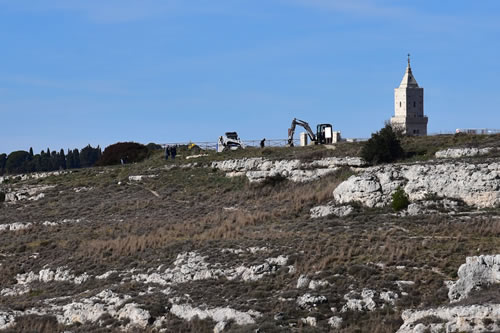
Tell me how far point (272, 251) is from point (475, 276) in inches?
465

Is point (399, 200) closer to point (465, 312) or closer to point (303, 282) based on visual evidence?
point (303, 282)

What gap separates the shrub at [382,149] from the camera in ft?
198

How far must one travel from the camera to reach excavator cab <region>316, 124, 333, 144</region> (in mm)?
76312

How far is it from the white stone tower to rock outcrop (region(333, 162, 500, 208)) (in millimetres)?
93977

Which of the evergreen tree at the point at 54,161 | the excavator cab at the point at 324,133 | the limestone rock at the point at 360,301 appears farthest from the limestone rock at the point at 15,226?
the evergreen tree at the point at 54,161

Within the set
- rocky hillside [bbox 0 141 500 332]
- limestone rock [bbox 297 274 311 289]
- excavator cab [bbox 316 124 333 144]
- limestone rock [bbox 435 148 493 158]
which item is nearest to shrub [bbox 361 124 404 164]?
rocky hillside [bbox 0 141 500 332]

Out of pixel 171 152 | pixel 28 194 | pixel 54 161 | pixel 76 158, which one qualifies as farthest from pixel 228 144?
pixel 76 158

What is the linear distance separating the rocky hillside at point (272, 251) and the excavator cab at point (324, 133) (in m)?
8.53

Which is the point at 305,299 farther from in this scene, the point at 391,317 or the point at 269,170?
the point at 269,170

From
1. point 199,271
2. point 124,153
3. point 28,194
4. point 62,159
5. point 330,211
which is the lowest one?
point 199,271

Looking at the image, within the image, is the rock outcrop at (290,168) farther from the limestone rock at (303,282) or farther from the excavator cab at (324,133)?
the limestone rock at (303,282)

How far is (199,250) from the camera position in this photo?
42656 millimetres

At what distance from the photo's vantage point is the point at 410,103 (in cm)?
14525

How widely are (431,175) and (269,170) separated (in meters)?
19.0
